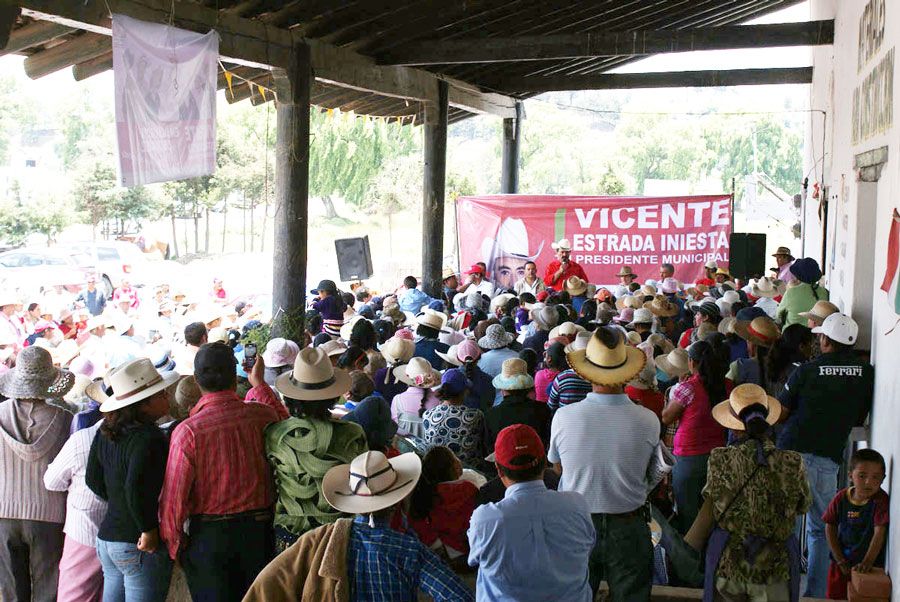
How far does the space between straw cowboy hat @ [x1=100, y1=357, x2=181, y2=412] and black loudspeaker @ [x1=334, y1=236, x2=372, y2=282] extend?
10.1 metres

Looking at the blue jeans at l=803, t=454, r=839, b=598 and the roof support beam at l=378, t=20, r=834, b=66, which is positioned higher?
the roof support beam at l=378, t=20, r=834, b=66

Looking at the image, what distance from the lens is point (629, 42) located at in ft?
37.1

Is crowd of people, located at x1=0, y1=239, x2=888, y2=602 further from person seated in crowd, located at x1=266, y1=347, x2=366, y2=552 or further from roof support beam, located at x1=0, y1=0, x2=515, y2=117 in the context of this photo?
roof support beam, located at x1=0, y1=0, x2=515, y2=117

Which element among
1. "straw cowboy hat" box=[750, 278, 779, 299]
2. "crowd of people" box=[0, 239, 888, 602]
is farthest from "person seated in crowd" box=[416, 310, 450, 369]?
"straw cowboy hat" box=[750, 278, 779, 299]

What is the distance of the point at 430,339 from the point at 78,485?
147 inches

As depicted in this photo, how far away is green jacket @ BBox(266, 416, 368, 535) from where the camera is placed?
3.83 m

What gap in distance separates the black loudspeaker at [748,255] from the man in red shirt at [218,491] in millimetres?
11110

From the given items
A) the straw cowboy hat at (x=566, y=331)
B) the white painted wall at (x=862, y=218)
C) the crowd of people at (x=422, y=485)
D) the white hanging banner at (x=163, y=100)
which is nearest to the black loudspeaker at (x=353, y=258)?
the white hanging banner at (x=163, y=100)

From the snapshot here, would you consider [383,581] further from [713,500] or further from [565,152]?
[565,152]

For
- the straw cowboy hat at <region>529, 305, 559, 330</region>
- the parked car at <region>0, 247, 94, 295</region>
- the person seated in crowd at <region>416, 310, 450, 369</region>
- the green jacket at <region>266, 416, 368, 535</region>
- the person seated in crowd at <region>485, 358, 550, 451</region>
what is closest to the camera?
the green jacket at <region>266, 416, 368, 535</region>

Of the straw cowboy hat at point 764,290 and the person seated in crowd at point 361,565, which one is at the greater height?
the straw cowboy hat at point 764,290

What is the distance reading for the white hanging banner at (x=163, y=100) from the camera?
24.4ft

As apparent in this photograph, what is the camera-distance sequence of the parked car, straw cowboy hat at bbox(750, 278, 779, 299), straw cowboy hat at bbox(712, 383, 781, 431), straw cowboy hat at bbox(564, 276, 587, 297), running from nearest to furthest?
1. straw cowboy hat at bbox(712, 383, 781, 431)
2. straw cowboy hat at bbox(750, 278, 779, 299)
3. straw cowboy hat at bbox(564, 276, 587, 297)
4. the parked car

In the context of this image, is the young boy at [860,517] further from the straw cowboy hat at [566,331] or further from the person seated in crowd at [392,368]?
the straw cowboy hat at [566,331]
